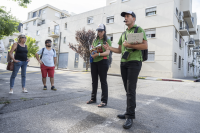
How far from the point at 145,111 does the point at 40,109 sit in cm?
220

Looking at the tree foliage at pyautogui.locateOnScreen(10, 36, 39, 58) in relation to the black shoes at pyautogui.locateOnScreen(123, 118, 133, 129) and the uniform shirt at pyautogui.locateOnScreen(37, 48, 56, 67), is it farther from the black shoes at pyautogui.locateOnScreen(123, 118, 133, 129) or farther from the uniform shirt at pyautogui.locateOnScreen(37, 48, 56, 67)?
the black shoes at pyautogui.locateOnScreen(123, 118, 133, 129)

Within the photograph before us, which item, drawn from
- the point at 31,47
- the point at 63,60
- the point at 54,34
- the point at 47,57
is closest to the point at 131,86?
the point at 47,57

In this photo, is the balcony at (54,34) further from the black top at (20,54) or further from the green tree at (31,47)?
the black top at (20,54)

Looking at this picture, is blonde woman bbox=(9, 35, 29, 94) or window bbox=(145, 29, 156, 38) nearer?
blonde woman bbox=(9, 35, 29, 94)

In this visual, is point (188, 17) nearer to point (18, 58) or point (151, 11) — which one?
point (151, 11)

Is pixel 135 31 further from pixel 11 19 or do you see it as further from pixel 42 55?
pixel 11 19

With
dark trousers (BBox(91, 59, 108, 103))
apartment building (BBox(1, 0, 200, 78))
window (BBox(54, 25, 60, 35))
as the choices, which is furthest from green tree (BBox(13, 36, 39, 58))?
dark trousers (BBox(91, 59, 108, 103))

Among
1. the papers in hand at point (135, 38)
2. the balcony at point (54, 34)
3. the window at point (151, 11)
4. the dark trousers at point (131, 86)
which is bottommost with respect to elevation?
the dark trousers at point (131, 86)

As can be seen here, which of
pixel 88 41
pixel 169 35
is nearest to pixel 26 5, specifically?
pixel 88 41

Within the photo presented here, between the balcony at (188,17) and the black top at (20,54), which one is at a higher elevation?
the balcony at (188,17)

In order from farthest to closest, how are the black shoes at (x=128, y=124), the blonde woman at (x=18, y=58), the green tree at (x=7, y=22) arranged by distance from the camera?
the green tree at (x=7, y=22), the blonde woman at (x=18, y=58), the black shoes at (x=128, y=124)

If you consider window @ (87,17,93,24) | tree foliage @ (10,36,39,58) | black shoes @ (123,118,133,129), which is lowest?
black shoes @ (123,118,133,129)

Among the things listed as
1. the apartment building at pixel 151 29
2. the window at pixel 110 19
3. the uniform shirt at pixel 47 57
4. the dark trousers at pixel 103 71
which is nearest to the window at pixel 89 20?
the apartment building at pixel 151 29

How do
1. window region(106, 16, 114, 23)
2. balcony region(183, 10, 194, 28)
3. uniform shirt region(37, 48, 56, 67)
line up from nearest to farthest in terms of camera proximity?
uniform shirt region(37, 48, 56, 67) → balcony region(183, 10, 194, 28) → window region(106, 16, 114, 23)
